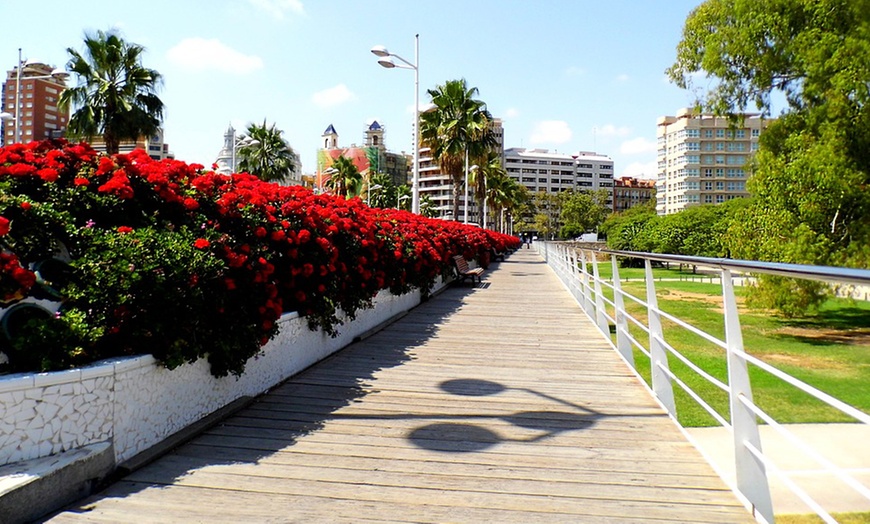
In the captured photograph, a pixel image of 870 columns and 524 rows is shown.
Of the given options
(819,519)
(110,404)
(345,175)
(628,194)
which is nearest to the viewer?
(110,404)

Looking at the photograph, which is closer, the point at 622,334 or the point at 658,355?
the point at 658,355

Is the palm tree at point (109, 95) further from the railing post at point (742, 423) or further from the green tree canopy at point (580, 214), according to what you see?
the green tree canopy at point (580, 214)

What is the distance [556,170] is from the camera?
509ft

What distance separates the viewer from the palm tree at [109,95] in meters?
22.8

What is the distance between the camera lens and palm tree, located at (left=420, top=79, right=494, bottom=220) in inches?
1188

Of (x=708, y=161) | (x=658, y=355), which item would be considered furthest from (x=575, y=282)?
(x=708, y=161)

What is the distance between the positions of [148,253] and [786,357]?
13.4 meters

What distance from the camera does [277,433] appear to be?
13.6 ft

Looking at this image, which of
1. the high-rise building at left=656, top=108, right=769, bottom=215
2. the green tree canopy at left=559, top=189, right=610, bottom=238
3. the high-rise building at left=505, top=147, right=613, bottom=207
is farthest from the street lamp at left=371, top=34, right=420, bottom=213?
the high-rise building at left=505, top=147, right=613, bottom=207

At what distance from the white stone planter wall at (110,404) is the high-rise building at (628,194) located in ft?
545

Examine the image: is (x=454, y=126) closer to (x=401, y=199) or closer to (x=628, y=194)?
(x=401, y=199)

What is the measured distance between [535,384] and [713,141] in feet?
431

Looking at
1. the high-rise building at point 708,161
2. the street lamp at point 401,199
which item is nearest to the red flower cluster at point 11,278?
the street lamp at point 401,199

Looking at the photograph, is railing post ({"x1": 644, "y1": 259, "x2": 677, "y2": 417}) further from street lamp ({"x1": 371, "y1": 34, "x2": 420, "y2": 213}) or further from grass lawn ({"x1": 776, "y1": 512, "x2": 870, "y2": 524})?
street lamp ({"x1": 371, "y1": 34, "x2": 420, "y2": 213})
